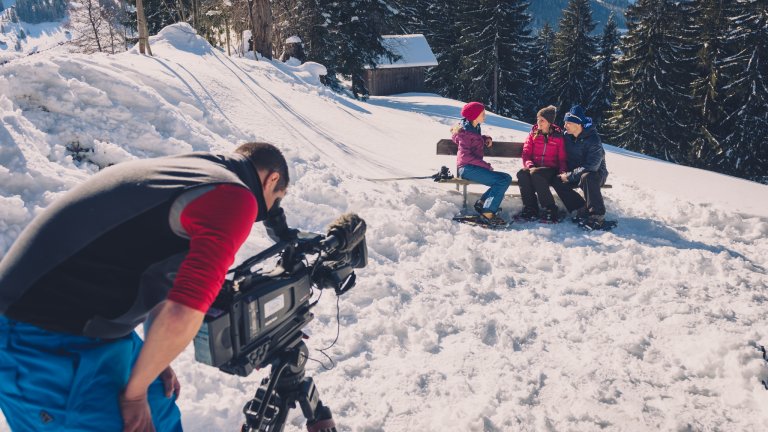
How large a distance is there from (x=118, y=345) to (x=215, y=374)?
187 centimetres

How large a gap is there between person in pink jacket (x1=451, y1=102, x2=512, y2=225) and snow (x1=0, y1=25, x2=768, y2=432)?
1.52ft

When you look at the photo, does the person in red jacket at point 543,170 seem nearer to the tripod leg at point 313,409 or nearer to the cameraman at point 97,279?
the tripod leg at point 313,409

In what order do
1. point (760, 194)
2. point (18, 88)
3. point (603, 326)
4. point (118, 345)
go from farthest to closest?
1. point (760, 194)
2. point (18, 88)
3. point (603, 326)
4. point (118, 345)

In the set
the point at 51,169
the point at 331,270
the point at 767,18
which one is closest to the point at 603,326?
the point at 331,270

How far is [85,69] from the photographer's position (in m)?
7.01

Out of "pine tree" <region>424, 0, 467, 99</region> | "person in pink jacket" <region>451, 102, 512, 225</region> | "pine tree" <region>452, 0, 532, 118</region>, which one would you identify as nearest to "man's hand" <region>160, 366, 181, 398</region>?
"person in pink jacket" <region>451, 102, 512, 225</region>

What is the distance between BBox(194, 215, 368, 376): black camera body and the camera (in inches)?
71.9

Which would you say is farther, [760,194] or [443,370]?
[760,194]

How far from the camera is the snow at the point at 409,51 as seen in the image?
35500 millimetres

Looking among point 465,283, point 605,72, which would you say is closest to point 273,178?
point 465,283

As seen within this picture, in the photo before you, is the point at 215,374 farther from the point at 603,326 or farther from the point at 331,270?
the point at 603,326

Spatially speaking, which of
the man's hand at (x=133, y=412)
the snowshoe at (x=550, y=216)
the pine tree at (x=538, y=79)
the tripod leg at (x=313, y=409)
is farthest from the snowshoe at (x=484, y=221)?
the pine tree at (x=538, y=79)

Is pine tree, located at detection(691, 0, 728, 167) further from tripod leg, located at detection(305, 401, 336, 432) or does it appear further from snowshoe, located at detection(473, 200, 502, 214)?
tripod leg, located at detection(305, 401, 336, 432)

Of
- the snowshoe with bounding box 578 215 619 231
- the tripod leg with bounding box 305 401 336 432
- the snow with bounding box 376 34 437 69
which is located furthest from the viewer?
the snow with bounding box 376 34 437 69
